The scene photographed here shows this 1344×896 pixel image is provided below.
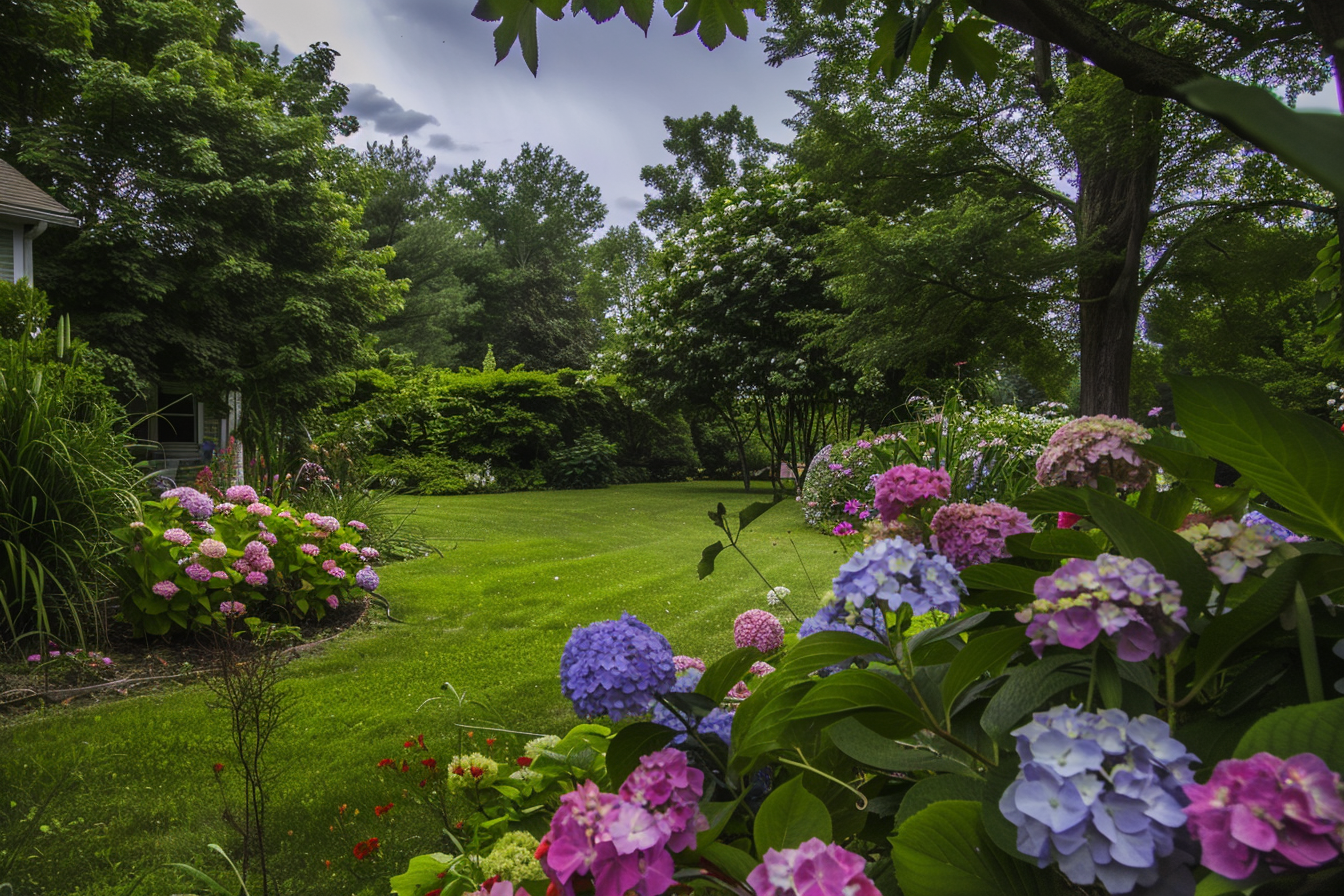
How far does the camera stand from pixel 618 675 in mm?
782

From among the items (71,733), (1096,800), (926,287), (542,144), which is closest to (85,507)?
(71,733)

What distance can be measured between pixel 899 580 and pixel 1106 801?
0.88ft

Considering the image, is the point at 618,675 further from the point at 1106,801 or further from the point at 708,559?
the point at 1106,801

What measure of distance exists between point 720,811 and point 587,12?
4.12 feet

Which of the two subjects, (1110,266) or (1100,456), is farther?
(1110,266)

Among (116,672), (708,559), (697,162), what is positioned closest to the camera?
(708,559)

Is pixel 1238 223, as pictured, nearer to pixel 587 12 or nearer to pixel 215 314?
pixel 587 12

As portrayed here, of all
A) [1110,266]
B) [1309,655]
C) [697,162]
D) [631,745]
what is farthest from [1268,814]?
[697,162]

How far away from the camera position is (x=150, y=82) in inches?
348

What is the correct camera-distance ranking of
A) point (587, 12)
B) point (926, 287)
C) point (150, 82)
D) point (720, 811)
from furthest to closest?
point (150, 82) → point (926, 287) → point (587, 12) → point (720, 811)

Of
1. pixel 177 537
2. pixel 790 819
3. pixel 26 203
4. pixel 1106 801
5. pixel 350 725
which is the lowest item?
pixel 350 725

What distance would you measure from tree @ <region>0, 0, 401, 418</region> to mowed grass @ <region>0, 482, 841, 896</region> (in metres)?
6.27

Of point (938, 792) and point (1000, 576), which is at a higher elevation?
point (1000, 576)

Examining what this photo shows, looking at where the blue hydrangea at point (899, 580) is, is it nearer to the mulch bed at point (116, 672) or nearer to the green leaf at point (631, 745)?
the green leaf at point (631, 745)
